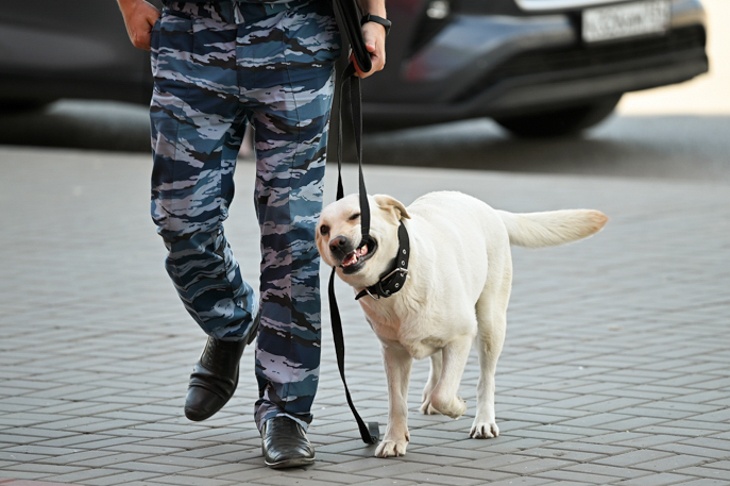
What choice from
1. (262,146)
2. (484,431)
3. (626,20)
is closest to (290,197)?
(262,146)

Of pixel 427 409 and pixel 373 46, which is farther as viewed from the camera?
pixel 427 409

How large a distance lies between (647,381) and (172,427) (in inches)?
67.4

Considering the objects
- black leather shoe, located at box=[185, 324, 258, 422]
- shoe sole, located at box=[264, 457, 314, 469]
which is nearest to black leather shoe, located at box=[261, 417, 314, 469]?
shoe sole, located at box=[264, 457, 314, 469]

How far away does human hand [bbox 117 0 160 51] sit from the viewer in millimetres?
4223

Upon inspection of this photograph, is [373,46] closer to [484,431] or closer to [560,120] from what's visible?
[484,431]

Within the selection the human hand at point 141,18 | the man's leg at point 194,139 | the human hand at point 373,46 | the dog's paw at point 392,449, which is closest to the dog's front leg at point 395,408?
the dog's paw at point 392,449

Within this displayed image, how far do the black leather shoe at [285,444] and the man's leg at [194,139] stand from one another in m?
0.49

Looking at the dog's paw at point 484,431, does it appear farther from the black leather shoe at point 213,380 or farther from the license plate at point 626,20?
the license plate at point 626,20

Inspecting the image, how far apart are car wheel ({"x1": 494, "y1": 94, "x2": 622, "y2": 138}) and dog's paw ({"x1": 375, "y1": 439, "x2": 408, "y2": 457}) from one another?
7486 mm

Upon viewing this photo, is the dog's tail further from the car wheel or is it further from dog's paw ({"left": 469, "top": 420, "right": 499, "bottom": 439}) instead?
the car wheel

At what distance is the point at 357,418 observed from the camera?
425 centimetres

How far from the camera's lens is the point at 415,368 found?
5.45 m

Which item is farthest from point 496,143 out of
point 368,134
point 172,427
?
point 172,427

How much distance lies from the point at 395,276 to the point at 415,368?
4.97ft
